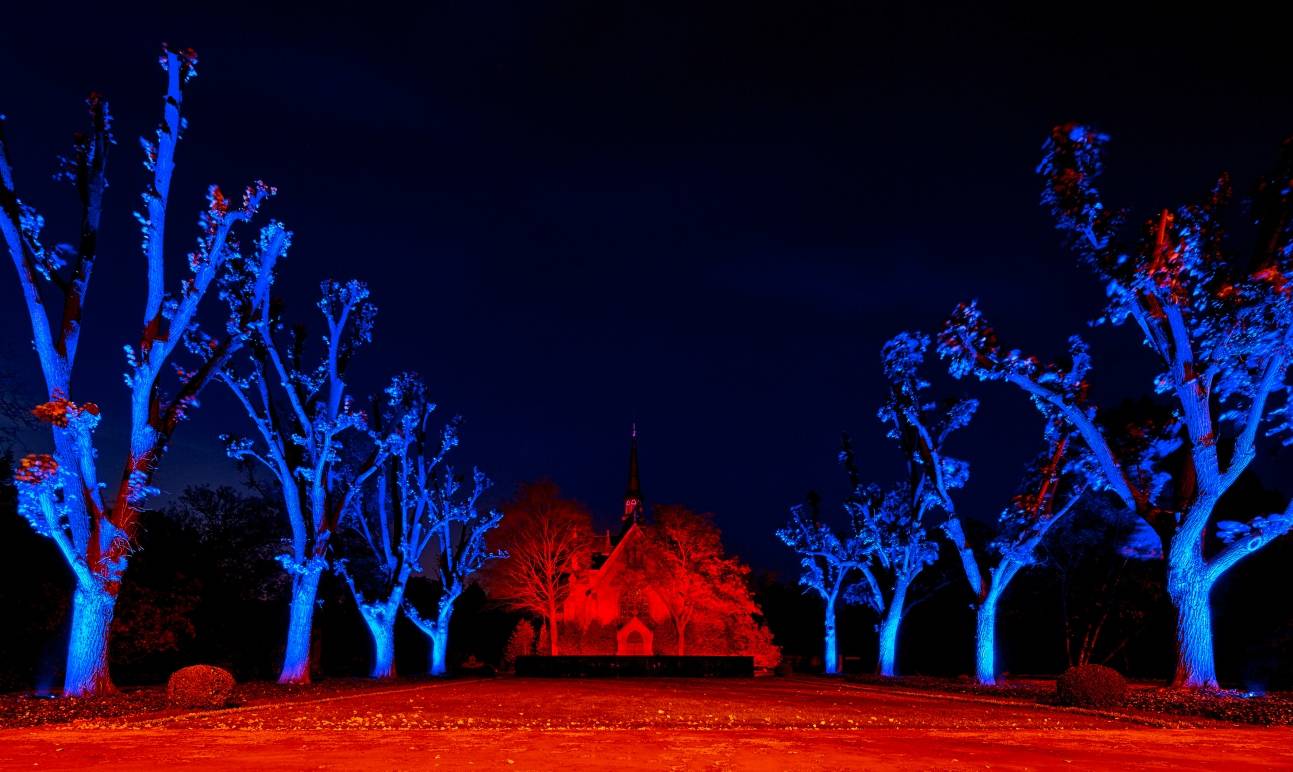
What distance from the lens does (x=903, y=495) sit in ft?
128

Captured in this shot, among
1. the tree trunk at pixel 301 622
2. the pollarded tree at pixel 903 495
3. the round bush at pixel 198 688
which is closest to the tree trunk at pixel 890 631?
the pollarded tree at pixel 903 495

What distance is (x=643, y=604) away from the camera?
63.3m

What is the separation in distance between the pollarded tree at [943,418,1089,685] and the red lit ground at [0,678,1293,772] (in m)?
11.7

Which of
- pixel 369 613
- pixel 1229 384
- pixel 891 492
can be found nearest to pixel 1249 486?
pixel 891 492

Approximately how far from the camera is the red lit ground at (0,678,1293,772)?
876 cm

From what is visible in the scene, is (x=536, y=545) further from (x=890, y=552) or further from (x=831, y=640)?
(x=890, y=552)

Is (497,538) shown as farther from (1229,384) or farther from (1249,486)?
(1229,384)

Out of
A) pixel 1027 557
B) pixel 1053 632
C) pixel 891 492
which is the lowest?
pixel 1053 632

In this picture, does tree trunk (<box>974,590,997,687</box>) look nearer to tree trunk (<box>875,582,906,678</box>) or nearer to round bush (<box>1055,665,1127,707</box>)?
tree trunk (<box>875,582,906,678</box>)

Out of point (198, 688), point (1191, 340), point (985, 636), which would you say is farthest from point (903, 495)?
point (198, 688)

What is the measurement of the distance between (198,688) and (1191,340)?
22.2 metres

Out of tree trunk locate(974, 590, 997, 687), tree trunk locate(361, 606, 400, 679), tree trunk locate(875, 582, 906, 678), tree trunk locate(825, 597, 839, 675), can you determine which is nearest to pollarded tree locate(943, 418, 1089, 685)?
tree trunk locate(974, 590, 997, 687)

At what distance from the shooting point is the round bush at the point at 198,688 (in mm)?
16609

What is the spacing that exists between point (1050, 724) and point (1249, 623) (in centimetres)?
2788
